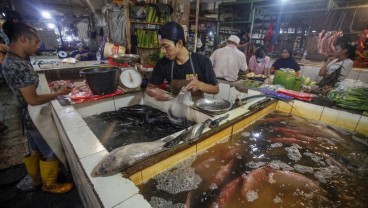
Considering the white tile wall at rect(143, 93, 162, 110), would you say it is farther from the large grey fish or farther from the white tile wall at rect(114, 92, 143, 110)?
the large grey fish

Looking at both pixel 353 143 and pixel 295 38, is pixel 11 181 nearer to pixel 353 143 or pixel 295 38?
pixel 353 143

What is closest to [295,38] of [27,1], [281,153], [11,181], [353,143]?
[353,143]

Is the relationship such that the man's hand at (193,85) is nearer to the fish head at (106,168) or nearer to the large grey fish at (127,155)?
the large grey fish at (127,155)

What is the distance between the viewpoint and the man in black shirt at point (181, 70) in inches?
109

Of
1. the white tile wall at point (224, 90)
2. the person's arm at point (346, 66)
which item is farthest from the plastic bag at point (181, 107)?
the person's arm at point (346, 66)

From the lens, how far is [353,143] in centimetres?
225

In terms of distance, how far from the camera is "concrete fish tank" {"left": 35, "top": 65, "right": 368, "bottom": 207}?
1362mm

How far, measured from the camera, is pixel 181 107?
276cm

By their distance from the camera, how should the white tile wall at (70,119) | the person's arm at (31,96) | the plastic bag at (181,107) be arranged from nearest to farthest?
the white tile wall at (70,119)
the person's arm at (31,96)
the plastic bag at (181,107)

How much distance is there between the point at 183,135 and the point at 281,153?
3.76 ft

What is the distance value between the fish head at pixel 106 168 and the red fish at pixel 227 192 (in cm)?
80

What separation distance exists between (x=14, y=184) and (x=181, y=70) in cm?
367

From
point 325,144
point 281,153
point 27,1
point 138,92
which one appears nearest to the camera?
point 281,153

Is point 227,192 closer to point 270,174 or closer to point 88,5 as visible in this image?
point 270,174
